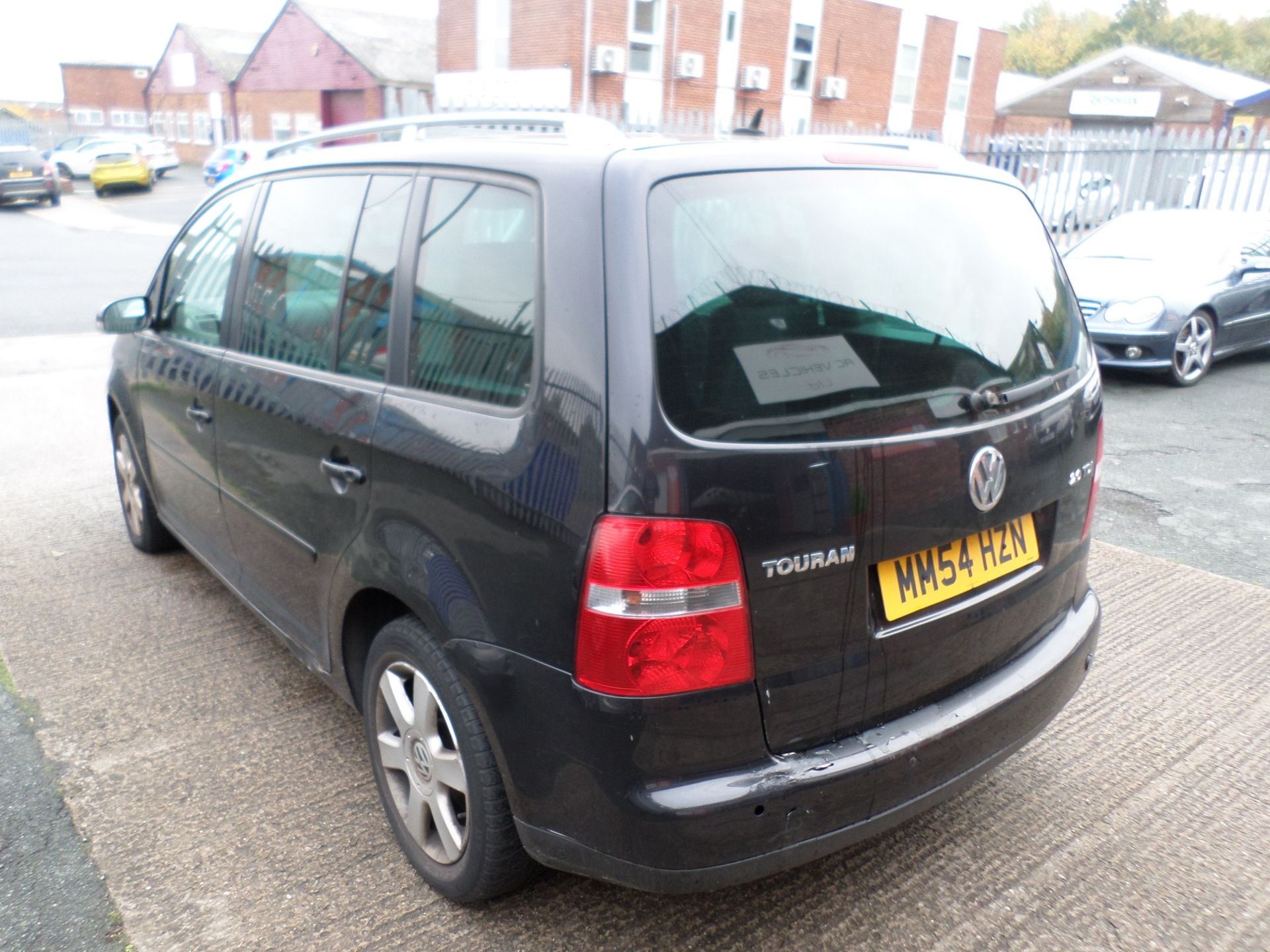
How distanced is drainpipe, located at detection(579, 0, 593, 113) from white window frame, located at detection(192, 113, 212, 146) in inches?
1157

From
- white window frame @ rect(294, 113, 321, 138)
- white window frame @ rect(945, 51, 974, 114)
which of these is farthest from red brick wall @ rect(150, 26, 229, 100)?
white window frame @ rect(945, 51, 974, 114)

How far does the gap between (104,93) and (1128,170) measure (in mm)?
62401

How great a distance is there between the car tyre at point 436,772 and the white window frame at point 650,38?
2667cm

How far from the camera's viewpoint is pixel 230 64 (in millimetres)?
47781

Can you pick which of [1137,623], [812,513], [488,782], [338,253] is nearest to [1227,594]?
[1137,623]

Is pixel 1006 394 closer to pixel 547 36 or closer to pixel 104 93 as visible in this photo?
pixel 547 36

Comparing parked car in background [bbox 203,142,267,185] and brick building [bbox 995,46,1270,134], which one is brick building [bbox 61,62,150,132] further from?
brick building [bbox 995,46,1270,134]

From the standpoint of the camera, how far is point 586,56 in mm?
25781

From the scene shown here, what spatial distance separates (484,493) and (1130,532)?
4143 mm

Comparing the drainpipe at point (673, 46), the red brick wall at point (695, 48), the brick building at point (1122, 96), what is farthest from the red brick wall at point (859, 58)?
the brick building at point (1122, 96)

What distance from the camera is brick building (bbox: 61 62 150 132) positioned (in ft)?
194

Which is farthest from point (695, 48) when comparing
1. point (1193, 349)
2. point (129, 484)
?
point (129, 484)

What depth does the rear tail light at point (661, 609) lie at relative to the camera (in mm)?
1894

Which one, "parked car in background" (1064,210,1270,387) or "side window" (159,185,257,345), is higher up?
"side window" (159,185,257,345)
